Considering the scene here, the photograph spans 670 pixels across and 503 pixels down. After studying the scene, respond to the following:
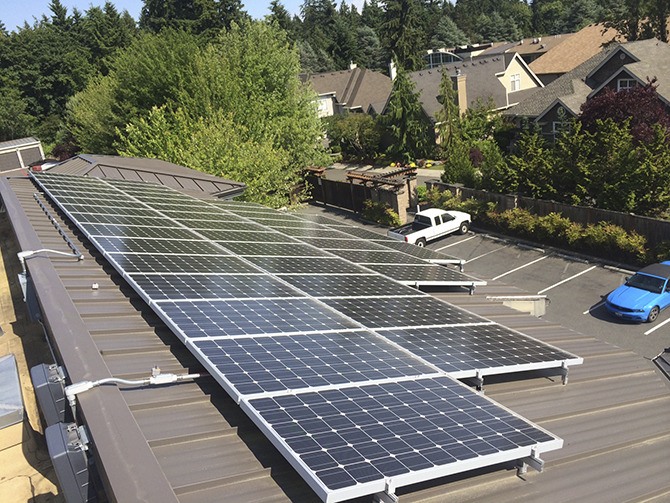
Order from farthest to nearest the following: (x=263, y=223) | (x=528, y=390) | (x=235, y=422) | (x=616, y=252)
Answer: (x=616, y=252) → (x=263, y=223) → (x=528, y=390) → (x=235, y=422)

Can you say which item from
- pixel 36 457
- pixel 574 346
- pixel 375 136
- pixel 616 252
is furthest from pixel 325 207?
pixel 36 457

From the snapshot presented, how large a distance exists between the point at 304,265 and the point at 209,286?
3075 millimetres

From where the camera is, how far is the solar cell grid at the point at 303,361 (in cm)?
616

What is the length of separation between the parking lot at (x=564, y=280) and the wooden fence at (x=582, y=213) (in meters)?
2.18

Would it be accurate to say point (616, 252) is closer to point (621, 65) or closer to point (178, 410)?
point (621, 65)

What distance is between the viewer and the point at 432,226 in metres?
33.0

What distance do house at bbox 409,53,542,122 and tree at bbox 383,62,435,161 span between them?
11.0ft

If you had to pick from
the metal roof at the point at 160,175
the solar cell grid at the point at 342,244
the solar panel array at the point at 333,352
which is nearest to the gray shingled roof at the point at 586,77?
the metal roof at the point at 160,175

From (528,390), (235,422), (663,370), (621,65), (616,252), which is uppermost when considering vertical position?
(621,65)

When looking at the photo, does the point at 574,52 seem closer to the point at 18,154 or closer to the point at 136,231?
the point at 136,231

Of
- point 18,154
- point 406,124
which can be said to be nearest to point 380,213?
point 406,124

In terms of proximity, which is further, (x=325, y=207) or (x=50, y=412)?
(x=325, y=207)

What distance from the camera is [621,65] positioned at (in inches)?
1660

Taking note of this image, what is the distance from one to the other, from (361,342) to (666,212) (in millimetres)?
29255
